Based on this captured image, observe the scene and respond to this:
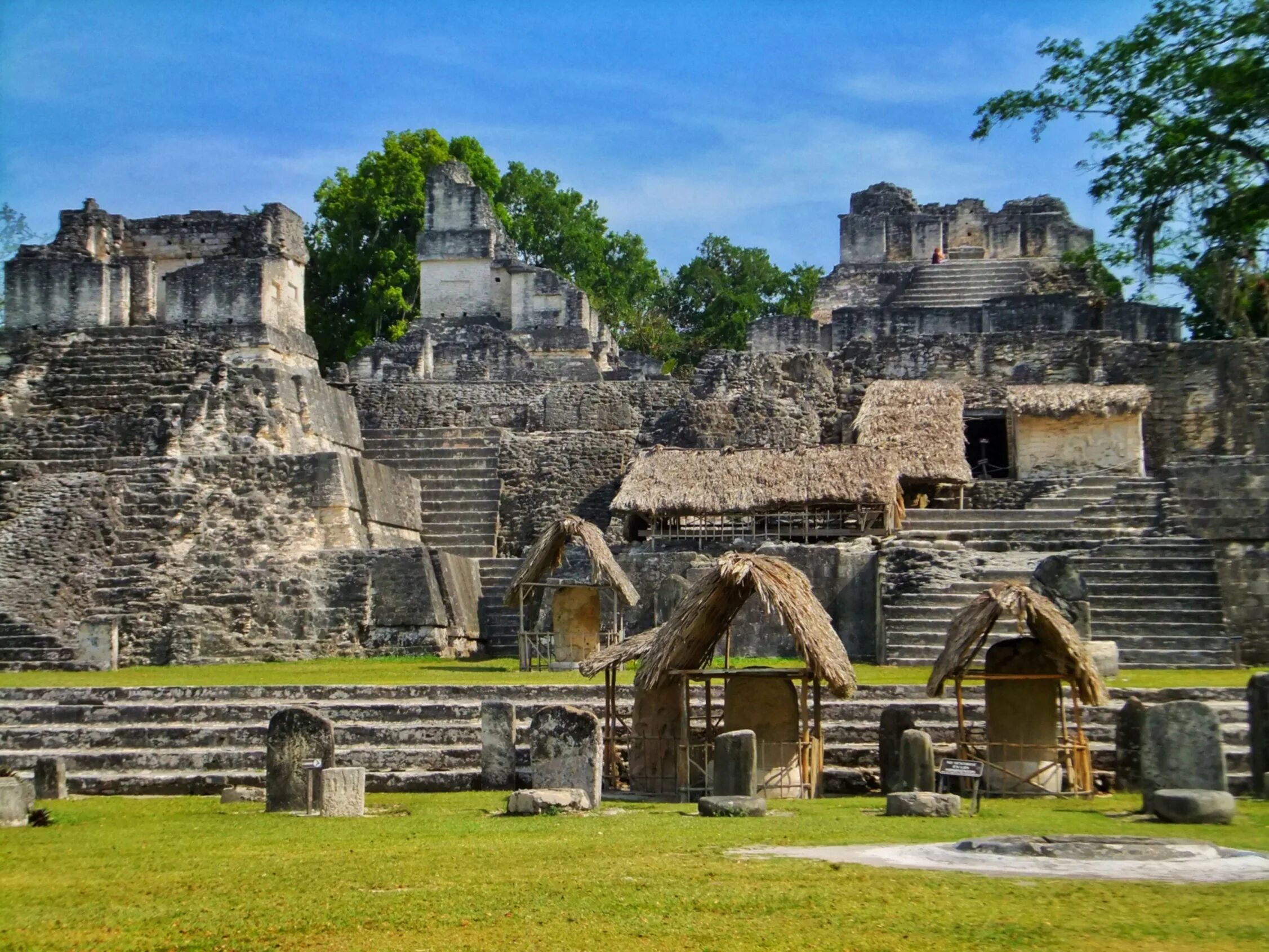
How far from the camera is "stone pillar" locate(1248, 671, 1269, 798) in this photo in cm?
1209

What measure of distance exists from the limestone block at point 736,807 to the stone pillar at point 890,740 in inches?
72.5

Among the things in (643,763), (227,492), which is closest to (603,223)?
(227,492)

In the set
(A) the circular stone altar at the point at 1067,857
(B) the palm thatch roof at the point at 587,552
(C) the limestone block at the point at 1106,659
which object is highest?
(B) the palm thatch roof at the point at 587,552

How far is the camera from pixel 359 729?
1406cm

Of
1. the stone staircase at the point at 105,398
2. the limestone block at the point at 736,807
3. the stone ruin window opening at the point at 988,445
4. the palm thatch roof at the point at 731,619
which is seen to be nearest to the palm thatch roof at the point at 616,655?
the palm thatch roof at the point at 731,619

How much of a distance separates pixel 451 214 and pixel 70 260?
32.7 feet

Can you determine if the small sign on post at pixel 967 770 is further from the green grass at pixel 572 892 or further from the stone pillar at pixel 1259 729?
the stone pillar at pixel 1259 729

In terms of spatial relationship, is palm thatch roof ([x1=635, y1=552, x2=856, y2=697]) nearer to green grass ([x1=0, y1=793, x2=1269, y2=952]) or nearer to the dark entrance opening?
green grass ([x1=0, y1=793, x2=1269, y2=952])

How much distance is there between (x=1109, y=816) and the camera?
1086 cm

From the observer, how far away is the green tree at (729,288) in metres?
47.5

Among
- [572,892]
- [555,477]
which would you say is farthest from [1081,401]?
[572,892]

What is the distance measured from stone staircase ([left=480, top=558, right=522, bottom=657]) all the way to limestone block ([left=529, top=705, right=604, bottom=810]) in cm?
956

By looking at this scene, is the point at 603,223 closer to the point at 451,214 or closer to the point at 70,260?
the point at 451,214

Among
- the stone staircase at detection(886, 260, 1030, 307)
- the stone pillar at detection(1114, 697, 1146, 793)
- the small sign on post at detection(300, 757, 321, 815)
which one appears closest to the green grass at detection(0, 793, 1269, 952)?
the small sign on post at detection(300, 757, 321, 815)
